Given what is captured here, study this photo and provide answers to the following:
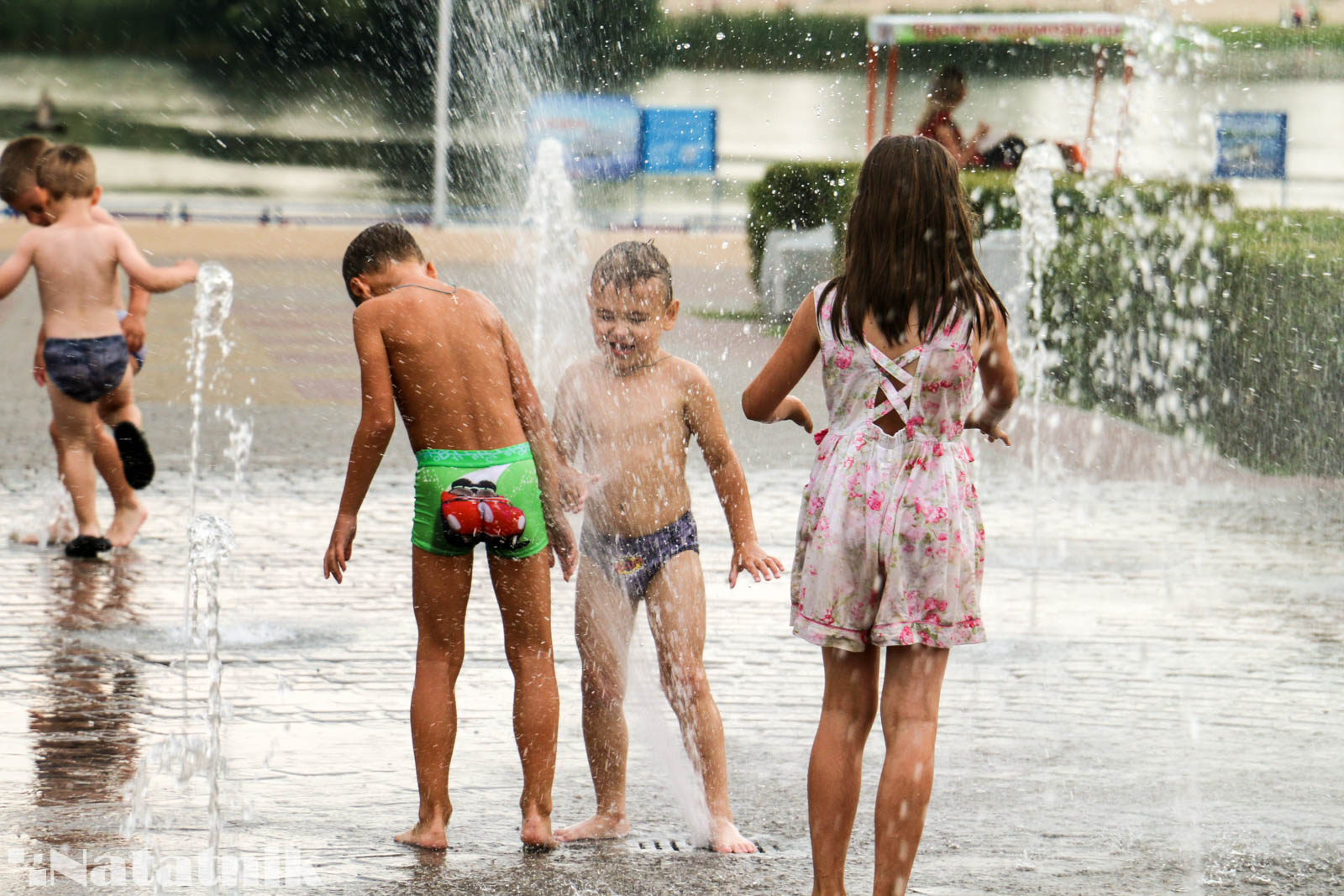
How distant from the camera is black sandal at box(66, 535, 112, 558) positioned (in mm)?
7570

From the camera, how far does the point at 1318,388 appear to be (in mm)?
10828

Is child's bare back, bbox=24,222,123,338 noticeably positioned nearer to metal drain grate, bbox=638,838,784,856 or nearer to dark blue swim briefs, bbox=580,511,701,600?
dark blue swim briefs, bbox=580,511,701,600

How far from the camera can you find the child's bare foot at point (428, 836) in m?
4.16

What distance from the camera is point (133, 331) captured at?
7.84 meters

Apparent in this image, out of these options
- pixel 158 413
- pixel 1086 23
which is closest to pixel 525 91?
pixel 1086 23

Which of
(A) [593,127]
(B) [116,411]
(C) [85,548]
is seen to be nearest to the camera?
(C) [85,548]

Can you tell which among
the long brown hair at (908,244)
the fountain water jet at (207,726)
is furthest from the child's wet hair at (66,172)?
the long brown hair at (908,244)

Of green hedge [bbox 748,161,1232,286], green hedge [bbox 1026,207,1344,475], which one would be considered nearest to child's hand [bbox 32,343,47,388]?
green hedge [bbox 748,161,1232,286]

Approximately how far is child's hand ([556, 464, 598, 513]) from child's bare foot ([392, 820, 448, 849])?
0.81m

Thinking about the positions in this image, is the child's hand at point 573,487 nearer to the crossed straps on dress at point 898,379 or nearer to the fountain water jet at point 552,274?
the crossed straps on dress at point 898,379

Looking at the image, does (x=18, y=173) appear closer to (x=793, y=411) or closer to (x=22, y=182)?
(x=22, y=182)

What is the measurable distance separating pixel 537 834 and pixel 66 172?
15.3ft

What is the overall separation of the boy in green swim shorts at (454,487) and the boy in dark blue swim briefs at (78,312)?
3701mm

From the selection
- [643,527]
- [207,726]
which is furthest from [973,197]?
[643,527]
